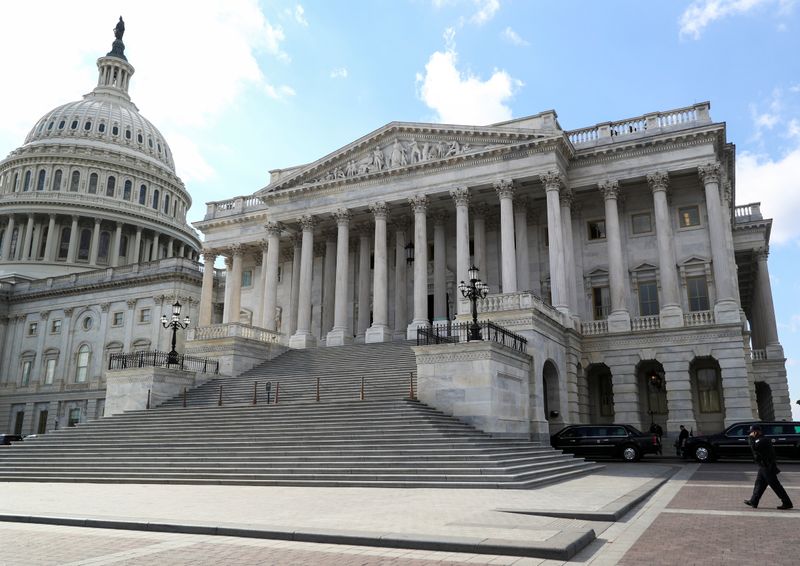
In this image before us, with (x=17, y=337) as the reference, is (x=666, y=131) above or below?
above

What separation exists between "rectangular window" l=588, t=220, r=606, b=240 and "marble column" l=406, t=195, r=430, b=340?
11254 mm

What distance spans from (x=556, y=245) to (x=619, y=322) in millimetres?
5926

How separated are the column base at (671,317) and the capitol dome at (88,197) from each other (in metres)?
73.9

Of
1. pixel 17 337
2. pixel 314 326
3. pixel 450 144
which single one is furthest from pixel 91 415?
pixel 450 144

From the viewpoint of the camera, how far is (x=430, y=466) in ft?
65.5

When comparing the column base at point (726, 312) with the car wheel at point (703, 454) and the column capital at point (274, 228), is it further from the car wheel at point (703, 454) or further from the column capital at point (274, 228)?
the column capital at point (274, 228)

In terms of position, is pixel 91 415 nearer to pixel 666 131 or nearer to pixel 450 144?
pixel 450 144

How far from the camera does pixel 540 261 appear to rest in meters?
44.5

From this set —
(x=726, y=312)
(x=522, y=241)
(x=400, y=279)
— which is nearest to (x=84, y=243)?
(x=400, y=279)

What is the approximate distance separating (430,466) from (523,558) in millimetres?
10855

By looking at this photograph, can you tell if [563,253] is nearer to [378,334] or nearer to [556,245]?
[556,245]

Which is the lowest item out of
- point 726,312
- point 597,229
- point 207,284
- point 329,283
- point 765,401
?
point 765,401

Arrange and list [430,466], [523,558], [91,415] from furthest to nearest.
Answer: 1. [91,415]
2. [430,466]
3. [523,558]

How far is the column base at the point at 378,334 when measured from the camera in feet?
136
